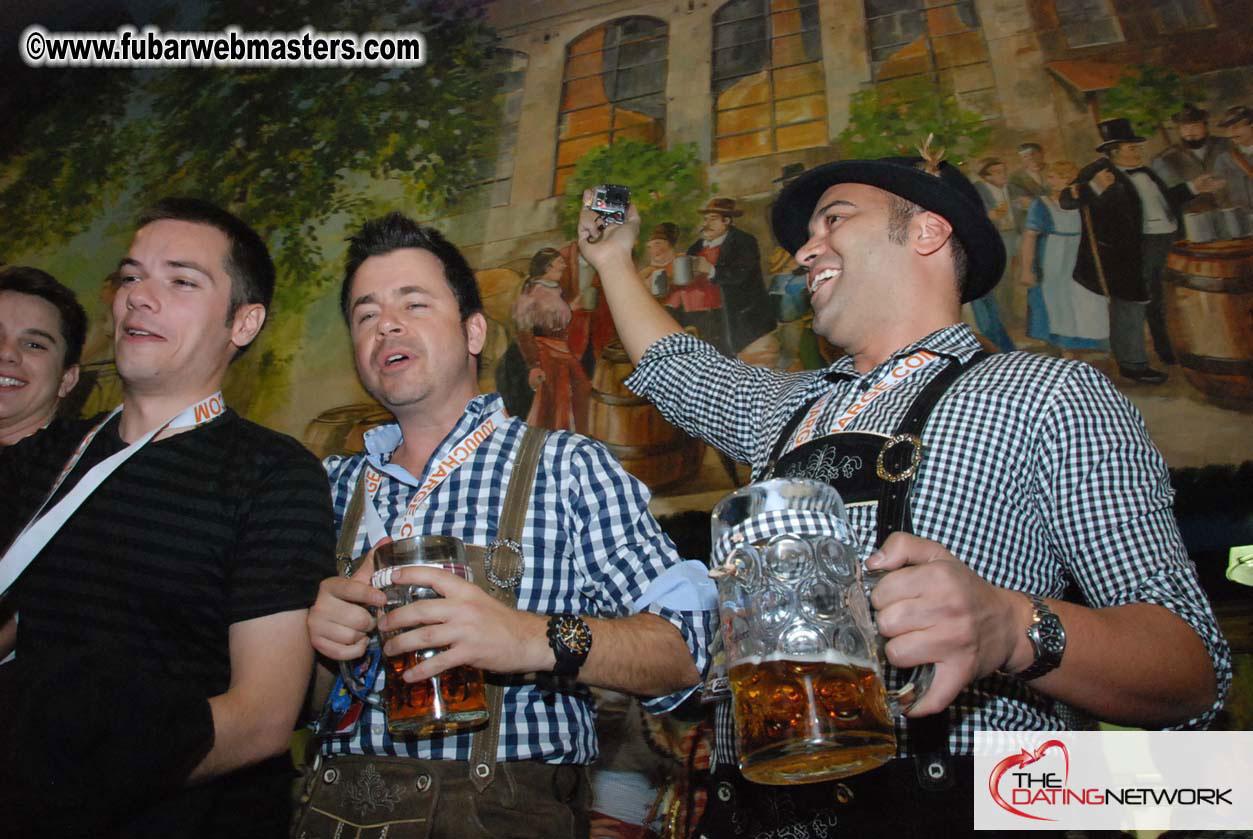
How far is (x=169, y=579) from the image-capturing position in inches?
61.1

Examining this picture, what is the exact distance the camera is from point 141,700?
1.29 meters

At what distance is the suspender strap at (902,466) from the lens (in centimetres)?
150

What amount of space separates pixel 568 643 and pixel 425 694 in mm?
213

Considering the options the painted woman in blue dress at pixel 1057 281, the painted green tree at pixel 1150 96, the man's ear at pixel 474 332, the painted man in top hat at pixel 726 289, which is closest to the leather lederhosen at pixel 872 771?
the man's ear at pixel 474 332

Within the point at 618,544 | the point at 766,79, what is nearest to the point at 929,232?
the point at 618,544

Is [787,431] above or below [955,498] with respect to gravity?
above

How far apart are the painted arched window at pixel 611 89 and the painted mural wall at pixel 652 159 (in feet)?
0.04

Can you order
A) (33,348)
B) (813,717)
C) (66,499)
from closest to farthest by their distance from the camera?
(813,717), (66,499), (33,348)

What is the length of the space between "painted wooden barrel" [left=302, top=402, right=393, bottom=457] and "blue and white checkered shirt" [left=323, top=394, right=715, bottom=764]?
2.07 m

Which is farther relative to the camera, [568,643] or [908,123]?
[908,123]

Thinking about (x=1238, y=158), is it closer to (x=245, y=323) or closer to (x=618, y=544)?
(x=618, y=544)

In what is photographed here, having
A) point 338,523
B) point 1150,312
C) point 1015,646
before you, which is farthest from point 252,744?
point 1150,312

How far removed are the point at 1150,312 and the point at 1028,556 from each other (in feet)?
6.45

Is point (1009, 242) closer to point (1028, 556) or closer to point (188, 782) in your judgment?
point (1028, 556)
